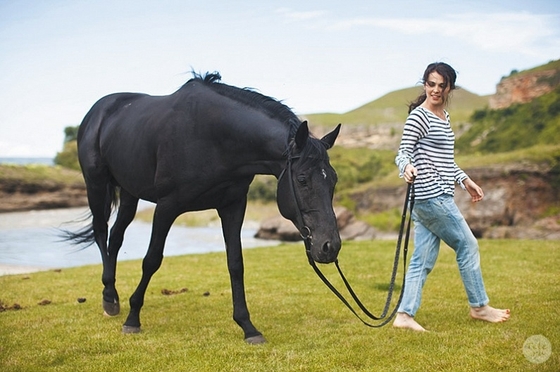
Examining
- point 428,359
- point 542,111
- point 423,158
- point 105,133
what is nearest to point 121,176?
point 105,133

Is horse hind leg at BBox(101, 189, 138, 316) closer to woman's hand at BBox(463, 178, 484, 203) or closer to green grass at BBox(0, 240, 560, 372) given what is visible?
green grass at BBox(0, 240, 560, 372)

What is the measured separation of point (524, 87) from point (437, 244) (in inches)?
1378

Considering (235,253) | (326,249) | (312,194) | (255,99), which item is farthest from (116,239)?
(326,249)

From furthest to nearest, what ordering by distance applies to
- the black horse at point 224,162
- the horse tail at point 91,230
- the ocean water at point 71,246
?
the ocean water at point 71,246, the horse tail at point 91,230, the black horse at point 224,162

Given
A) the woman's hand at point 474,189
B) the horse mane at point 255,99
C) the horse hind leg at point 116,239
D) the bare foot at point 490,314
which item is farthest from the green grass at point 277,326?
the horse mane at point 255,99

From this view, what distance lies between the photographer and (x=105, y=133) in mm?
6781

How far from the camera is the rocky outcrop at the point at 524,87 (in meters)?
35.0

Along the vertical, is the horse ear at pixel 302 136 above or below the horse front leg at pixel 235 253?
above

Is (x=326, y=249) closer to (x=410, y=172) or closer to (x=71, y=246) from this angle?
(x=410, y=172)

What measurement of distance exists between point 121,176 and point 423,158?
323 centimetres

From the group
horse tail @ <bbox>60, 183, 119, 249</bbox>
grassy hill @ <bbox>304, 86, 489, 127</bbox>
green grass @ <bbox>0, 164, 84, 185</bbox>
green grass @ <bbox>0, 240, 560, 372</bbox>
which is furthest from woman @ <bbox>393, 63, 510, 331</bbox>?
grassy hill @ <bbox>304, 86, 489, 127</bbox>

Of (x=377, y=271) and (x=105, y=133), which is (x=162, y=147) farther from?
(x=377, y=271)

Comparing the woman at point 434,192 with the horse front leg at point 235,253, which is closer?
the woman at point 434,192

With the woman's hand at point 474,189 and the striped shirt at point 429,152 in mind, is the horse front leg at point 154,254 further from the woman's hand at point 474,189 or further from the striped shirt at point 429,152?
the woman's hand at point 474,189
